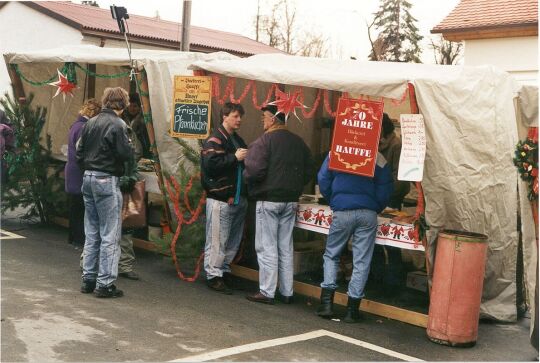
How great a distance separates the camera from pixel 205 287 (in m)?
7.70

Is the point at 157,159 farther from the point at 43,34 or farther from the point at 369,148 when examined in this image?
the point at 43,34

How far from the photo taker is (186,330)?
20.1 feet

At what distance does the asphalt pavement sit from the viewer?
18.2ft

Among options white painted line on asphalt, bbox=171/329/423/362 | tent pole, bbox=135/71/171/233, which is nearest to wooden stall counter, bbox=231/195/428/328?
white painted line on asphalt, bbox=171/329/423/362

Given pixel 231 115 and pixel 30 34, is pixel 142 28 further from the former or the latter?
pixel 231 115

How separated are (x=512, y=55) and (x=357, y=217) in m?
13.5

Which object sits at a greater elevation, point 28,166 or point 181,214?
point 28,166

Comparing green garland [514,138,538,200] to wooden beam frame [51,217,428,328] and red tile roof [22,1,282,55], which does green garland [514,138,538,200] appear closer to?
wooden beam frame [51,217,428,328]

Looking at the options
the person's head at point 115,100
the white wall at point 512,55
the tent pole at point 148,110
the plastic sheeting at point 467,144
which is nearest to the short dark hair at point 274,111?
the plastic sheeting at point 467,144

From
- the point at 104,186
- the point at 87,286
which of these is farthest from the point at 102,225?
the point at 87,286

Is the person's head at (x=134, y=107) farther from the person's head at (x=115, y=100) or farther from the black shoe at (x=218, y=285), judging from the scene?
the black shoe at (x=218, y=285)

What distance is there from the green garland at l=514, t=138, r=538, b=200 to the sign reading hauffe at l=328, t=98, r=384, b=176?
131 centimetres

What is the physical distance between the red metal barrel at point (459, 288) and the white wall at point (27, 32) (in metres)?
14.7

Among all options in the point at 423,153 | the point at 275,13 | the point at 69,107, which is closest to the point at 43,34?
the point at 69,107
